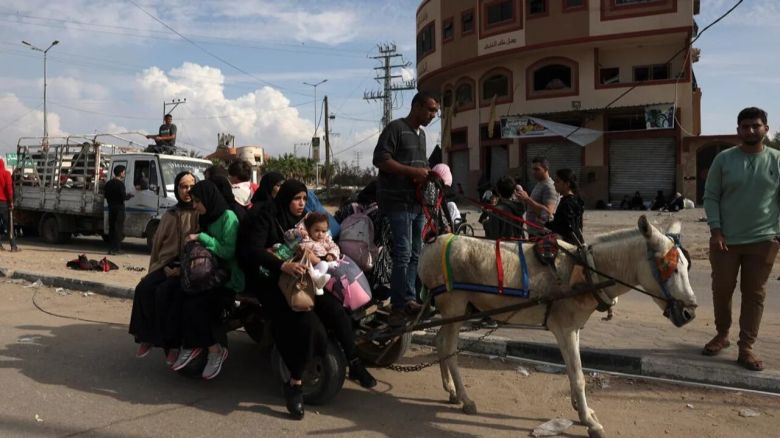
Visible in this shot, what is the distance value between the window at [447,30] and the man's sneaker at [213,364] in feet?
94.2

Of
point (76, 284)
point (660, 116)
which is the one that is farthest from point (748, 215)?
point (660, 116)

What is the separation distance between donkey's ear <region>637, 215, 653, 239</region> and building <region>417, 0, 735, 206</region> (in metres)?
23.8

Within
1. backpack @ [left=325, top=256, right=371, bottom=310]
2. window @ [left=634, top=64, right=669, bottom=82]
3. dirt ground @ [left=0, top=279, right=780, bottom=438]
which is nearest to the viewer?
dirt ground @ [left=0, top=279, right=780, bottom=438]

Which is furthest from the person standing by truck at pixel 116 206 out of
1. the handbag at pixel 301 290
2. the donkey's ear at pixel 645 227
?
the donkey's ear at pixel 645 227

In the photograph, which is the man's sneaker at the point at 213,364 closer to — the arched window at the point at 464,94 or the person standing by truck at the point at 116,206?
the person standing by truck at the point at 116,206

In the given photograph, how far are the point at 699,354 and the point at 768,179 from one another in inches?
62.0

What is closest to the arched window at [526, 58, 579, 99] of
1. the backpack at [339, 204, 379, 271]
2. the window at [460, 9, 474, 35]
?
the window at [460, 9, 474, 35]

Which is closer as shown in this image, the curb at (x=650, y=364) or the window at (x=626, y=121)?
the curb at (x=650, y=364)

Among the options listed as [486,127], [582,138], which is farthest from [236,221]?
[486,127]

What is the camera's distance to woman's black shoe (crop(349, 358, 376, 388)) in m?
4.37

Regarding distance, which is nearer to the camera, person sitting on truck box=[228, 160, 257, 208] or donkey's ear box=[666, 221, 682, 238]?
donkey's ear box=[666, 221, 682, 238]

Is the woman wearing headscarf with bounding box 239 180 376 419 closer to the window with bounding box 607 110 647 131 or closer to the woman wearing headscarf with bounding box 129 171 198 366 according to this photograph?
the woman wearing headscarf with bounding box 129 171 198 366

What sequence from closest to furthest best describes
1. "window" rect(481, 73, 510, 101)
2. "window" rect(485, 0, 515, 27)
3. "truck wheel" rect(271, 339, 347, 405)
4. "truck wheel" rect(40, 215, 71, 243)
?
"truck wheel" rect(271, 339, 347, 405) → "truck wheel" rect(40, 215, 71, 243) → "window" rect(485, 0, 515, 27) → "window" rect(481, 73, 510, 101)

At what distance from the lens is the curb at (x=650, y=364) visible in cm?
434
